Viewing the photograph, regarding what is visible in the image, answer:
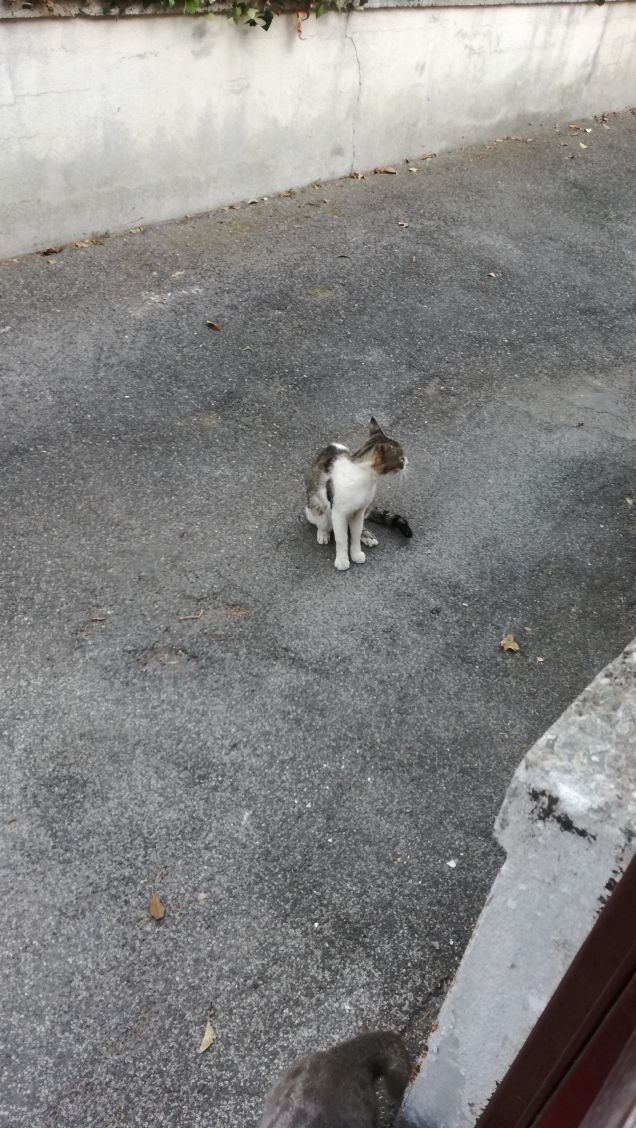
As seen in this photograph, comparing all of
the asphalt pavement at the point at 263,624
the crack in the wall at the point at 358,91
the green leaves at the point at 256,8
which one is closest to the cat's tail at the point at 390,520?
the asphalt pavement at the point at 263,624

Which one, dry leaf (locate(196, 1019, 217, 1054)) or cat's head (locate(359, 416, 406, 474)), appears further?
cat's head (locate(359, 416, 406, 474))

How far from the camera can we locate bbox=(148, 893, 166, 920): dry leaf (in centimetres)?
311

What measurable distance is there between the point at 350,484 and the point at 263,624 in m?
0.75

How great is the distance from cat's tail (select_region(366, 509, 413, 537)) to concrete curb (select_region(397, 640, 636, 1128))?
2642mm

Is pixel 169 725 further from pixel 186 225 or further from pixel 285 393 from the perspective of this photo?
pixel 186 225

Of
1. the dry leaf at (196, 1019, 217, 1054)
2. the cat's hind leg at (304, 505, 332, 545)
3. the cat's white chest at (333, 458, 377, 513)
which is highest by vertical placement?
the cat's white chest at (333, 458, 377, 513)

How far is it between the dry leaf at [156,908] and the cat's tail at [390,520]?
7.64 feet

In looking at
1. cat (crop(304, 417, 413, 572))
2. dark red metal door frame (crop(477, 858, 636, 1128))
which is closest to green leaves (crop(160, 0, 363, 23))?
cat (crop(304, 417, 413, 572))

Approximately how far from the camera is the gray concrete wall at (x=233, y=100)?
6219 mm

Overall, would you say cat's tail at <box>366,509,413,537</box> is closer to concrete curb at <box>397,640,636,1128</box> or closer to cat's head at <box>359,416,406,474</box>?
cat's head at <box>359,416,406,474</box>

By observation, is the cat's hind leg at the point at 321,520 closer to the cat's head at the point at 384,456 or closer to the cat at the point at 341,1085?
the cat's head at the point at 384,456

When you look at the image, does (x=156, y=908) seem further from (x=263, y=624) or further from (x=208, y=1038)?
(x=263, y=624)

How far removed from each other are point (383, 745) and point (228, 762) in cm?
64

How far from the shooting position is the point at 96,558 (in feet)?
14.7
